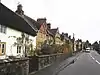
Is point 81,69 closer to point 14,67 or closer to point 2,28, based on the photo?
point 14,67

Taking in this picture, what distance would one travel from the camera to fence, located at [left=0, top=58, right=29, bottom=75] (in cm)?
901

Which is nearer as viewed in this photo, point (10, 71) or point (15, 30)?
point (10, 71)

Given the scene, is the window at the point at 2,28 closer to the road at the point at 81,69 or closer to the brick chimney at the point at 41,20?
the road at the point at 81,69

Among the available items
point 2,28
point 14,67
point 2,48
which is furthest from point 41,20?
point 14,67

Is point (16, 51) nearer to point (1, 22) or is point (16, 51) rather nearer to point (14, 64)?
point (1, 22)

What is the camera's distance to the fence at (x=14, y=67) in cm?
901

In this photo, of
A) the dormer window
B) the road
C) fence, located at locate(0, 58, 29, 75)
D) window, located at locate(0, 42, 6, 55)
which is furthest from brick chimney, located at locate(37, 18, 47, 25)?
fence, located at locate(0, 58, 29, 75)

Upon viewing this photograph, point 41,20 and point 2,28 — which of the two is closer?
point 2,28

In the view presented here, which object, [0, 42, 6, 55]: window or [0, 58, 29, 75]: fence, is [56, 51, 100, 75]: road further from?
[0, 42, 6, 55]: window

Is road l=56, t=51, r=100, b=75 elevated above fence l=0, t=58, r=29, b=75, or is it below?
→ below

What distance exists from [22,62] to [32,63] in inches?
164

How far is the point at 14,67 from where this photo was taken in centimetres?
1034

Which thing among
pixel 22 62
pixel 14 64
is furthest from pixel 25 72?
pixel 14 64

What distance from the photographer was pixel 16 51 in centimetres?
3194
